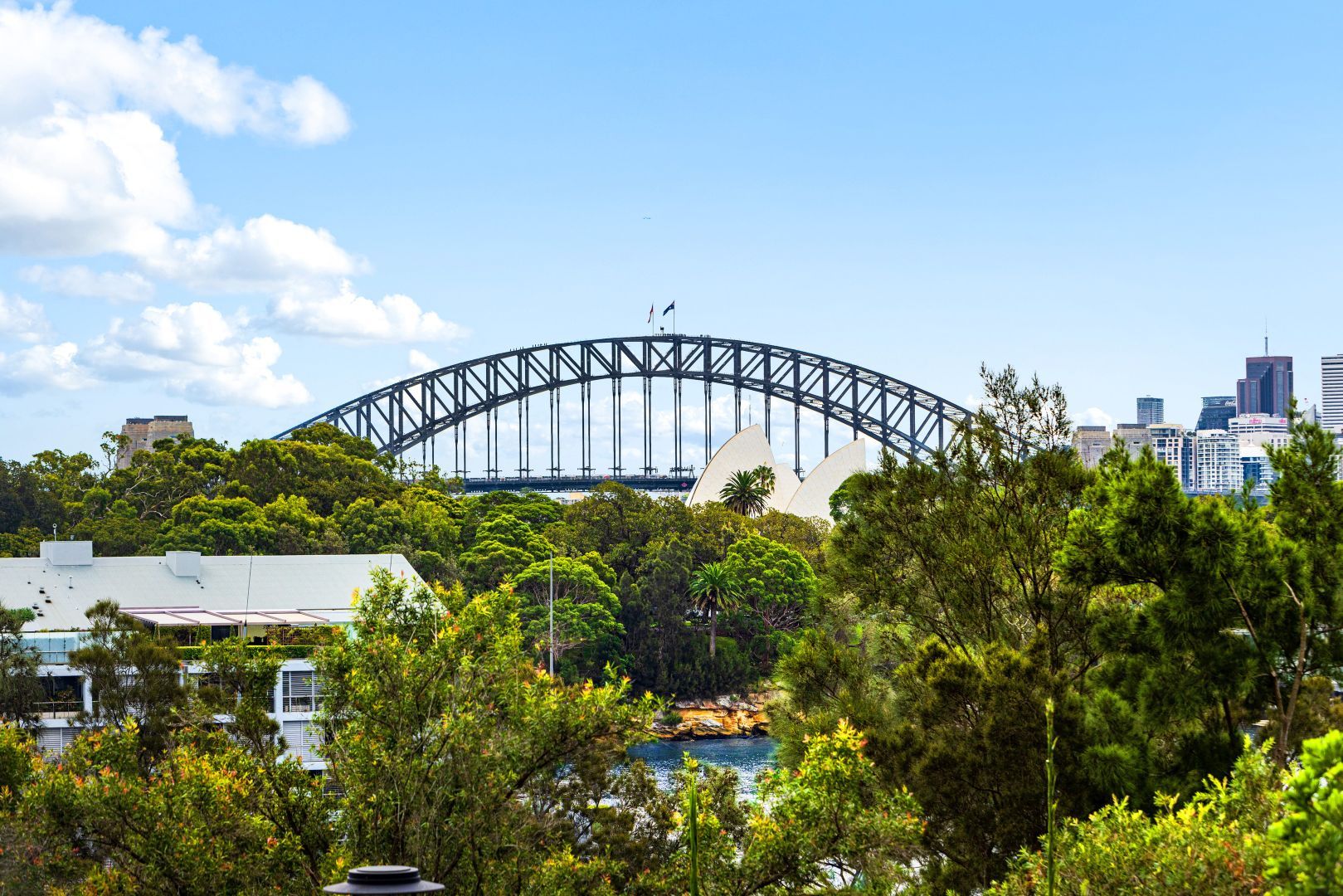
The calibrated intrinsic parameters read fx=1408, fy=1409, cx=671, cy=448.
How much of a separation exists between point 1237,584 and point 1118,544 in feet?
4.88

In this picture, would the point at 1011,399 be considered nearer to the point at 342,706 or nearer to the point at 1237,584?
the point at 1237,584

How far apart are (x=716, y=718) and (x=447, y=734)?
56562mm

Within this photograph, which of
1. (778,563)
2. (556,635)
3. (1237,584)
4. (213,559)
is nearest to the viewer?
(1237,584)

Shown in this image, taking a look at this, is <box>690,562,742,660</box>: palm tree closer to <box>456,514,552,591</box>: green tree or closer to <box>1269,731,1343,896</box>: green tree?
<box>456,514,552,591</box>: green tree

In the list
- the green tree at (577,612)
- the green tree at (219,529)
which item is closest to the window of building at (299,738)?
the green tree at (577,612)

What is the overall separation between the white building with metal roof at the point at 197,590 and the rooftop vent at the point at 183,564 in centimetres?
3

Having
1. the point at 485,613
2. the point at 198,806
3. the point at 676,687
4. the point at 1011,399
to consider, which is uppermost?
the point at 1011,399

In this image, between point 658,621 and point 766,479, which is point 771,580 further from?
point 766,479

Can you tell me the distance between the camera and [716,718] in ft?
231

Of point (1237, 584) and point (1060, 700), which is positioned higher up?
point (1237, 584)

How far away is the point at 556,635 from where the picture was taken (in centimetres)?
6681

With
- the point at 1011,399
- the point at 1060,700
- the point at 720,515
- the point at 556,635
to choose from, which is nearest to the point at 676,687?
the point at 556,635

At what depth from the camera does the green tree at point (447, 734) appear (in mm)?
14883

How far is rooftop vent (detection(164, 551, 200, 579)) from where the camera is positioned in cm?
4991
